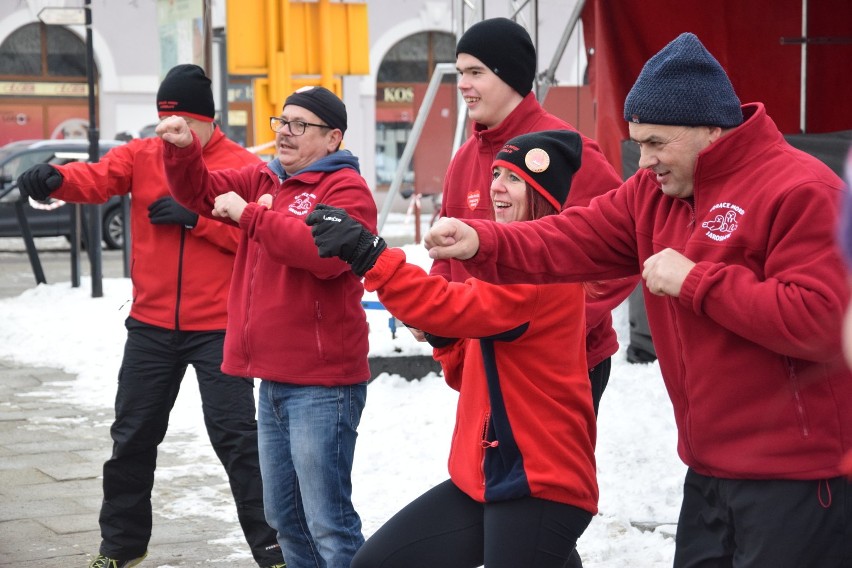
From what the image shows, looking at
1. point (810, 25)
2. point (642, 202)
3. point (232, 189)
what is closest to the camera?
point (642, 202)

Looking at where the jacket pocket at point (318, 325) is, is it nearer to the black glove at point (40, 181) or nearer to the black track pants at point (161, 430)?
the black track pants at point (161, 430)

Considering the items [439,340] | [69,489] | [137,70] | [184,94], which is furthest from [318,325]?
[137,70]

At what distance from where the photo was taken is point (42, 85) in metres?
30.2

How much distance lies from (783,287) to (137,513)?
3203mm

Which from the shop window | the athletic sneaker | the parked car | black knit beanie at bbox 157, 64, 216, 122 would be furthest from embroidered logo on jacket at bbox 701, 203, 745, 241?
the shop window

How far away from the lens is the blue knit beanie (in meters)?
2.93

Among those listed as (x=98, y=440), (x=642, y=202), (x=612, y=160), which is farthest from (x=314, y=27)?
(x=642, y=202)

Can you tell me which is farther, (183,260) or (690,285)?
(183,260)

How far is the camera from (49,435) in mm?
8109

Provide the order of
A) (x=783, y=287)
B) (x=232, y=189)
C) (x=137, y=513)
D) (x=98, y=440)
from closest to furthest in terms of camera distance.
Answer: (x=783, y=287) → (x=232, y=189) → (x=137, y=513) → (x=98, y=440)

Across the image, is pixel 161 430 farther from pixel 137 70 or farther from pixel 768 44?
pixel 137 70

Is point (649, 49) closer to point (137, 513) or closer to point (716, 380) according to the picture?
point (137, 513)

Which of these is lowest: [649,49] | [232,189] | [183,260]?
[183,260]

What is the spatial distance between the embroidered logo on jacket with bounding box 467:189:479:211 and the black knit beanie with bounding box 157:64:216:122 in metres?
1.28
